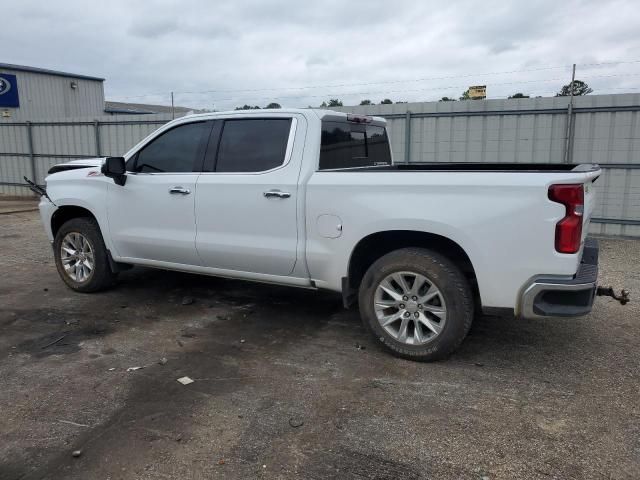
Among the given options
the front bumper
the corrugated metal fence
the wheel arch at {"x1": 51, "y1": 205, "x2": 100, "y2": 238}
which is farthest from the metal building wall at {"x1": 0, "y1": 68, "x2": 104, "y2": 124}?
the front bumper

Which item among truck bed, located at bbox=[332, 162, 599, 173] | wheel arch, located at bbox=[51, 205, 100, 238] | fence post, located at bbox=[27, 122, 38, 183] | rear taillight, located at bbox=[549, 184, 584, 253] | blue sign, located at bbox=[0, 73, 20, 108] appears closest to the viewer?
rear taillight, located at bbox=[549, 184, 584, 253]

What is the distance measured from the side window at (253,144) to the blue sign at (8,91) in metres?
22.8

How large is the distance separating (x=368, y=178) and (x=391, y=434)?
6.17 ft

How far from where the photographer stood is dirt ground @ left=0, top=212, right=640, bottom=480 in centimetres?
288

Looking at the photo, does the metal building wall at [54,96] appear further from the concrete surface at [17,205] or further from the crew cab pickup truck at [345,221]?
the crew cab pickup truck at [345,221]

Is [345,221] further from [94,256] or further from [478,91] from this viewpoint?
[478,91]

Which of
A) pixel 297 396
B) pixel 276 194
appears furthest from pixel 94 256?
pixel 297 396

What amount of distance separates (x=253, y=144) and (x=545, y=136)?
6977 millimetres

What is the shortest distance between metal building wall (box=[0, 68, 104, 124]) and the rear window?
68.3ft

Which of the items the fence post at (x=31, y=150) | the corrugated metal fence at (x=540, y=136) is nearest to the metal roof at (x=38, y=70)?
the fence post at (x=31, y=150)

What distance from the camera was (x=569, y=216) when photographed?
3.49 metres

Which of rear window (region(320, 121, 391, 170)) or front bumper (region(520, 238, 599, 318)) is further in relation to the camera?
rear window (region(320, 121, 391, 170))

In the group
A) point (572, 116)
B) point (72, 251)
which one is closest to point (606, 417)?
point (72, 251)

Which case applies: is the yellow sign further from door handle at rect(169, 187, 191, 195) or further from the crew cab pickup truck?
door handle at rect(169, 187, 191, 195)
